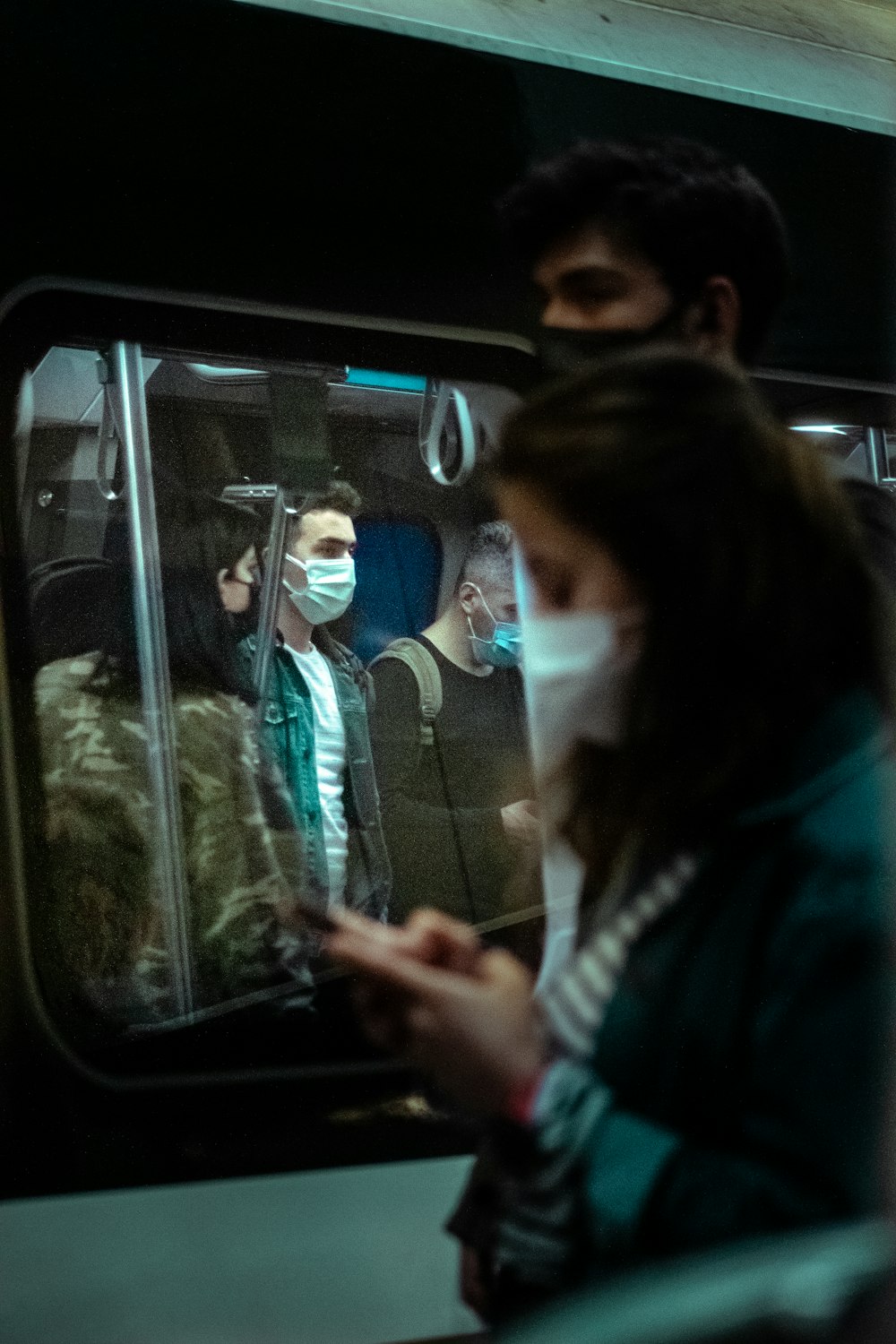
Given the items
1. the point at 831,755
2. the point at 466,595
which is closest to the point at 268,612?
the point at 466,595

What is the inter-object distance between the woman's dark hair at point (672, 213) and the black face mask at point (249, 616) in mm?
576

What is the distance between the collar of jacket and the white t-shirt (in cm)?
63

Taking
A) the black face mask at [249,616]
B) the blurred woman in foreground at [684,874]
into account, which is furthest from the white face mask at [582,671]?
the black face mask at [249,616]

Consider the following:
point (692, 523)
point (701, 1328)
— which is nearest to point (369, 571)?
point (692, 523)

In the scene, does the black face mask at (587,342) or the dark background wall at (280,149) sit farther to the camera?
the dark background wall at (280,149)

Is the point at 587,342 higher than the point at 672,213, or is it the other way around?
the point at 672,213

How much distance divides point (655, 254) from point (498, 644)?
1.76 feet

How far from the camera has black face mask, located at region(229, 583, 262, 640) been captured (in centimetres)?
206

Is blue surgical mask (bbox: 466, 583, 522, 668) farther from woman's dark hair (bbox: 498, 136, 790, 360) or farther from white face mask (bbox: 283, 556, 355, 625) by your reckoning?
woman's dark hair (bbox: 498, 136, 790, 360)

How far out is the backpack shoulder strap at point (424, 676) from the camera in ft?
6.89

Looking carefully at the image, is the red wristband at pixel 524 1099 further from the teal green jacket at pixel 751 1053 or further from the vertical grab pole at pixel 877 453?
the vertical grab pole at pixel 877 453

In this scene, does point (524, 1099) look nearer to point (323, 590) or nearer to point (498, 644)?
point (498, 644)

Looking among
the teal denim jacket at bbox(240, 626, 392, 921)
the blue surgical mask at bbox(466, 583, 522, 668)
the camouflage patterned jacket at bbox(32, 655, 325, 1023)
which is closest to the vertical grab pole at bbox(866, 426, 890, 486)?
the blue surgical mask at bbox(466, 583, 522, 668)

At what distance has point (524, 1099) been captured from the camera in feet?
5.22
